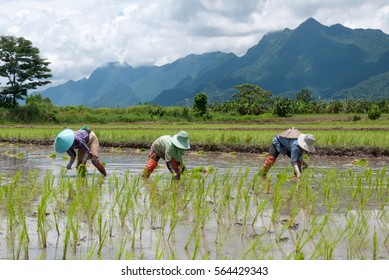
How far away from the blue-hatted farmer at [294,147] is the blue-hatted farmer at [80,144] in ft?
8.00

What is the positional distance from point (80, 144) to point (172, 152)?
1.53m

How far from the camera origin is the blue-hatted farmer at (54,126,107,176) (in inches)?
265

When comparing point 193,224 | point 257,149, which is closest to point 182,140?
point 193,224

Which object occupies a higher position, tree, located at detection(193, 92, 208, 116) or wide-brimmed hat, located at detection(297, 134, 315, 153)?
tree, located at detection(193, 92, 208, 116)

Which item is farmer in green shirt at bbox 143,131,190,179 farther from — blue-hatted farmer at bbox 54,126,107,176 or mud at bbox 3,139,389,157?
mud at bbox 3,139,389,157

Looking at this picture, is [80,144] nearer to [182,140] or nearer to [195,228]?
[182,140]

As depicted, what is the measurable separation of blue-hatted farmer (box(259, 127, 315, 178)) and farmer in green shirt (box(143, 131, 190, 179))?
125 cm

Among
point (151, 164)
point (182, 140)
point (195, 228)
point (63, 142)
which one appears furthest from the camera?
point (151, 164)

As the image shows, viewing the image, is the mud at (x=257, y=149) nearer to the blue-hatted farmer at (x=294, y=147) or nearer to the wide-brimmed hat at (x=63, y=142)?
the blue-hatted farmer at (x=294, y=147)

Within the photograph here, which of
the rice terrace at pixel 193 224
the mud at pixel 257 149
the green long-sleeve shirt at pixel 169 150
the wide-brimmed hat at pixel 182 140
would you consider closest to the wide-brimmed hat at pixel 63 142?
the rice terrace at pixel 193 224

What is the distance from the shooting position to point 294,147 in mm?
6637

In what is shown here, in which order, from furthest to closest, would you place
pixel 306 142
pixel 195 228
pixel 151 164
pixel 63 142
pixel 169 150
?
pixel 151 164 → pixel 63 142 → pixel 306 142 → pixel 169 150 → pixel 195 228

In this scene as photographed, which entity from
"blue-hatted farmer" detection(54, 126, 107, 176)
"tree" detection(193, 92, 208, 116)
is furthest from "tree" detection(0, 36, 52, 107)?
"blue-hatted farmer" detection(54, 126, 107, 176)

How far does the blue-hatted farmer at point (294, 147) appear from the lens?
21.5 ft
